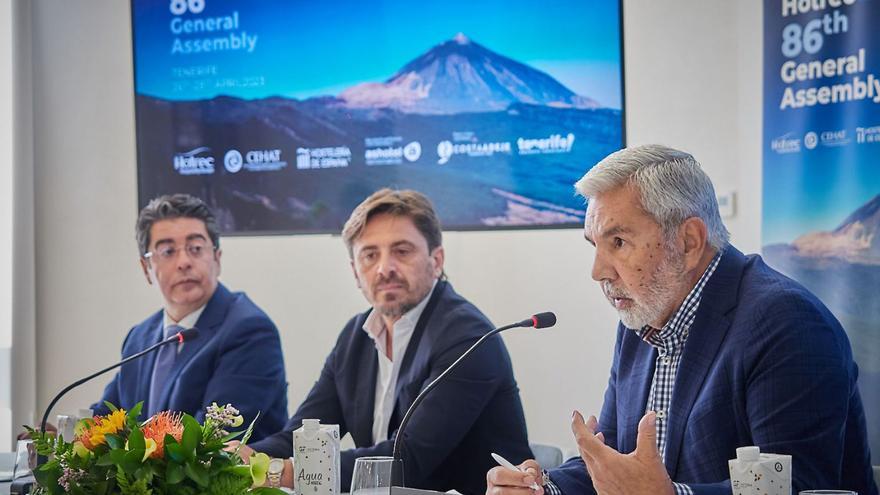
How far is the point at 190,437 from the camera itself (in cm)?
184

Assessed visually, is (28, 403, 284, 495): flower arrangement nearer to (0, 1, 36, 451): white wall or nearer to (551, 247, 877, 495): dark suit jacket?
(551, 247, 877, 495): dark suit jacket

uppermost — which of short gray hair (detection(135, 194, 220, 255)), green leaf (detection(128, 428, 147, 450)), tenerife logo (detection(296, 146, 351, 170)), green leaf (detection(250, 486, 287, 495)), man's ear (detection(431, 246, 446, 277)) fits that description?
tenerife logo (detection(296, 146, 351, 170))

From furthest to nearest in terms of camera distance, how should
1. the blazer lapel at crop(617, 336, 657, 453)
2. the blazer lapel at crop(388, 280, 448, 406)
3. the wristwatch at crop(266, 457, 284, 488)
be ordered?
1. the blazer lapel at crop(388, 280, 448, 406)
2. the blazer lapel at crop(617, 336, 657, 453)
3. the wristwatch at crop(266, 457, 284, 488)

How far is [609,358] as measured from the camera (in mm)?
4961

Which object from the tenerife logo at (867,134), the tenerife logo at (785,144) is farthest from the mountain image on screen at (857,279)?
the tenerife logo at (785,144)

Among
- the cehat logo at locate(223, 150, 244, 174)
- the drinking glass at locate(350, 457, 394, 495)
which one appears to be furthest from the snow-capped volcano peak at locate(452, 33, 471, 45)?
the drinking glass at locate(350, 457, 394, 495)

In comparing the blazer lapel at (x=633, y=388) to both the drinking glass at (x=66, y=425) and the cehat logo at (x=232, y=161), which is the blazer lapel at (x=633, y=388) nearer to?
the drinking glass at (x=66, y=425)

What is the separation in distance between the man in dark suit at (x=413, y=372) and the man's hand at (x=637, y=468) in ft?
3.40

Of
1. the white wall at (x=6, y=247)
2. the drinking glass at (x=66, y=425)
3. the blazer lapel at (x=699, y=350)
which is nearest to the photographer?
the blazer lapel at (x=699, y=350)

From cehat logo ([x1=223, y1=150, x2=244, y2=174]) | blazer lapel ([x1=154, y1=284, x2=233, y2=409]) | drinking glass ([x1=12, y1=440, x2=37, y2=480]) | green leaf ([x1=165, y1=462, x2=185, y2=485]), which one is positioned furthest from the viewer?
cehat logo ([x1=223, y1=150, x2=244, y2=174])

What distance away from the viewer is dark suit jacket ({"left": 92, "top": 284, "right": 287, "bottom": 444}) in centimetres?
391

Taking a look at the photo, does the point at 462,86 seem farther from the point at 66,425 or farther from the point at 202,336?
the point at 66,425

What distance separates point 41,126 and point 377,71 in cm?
205

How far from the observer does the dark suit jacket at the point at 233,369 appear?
391cm
